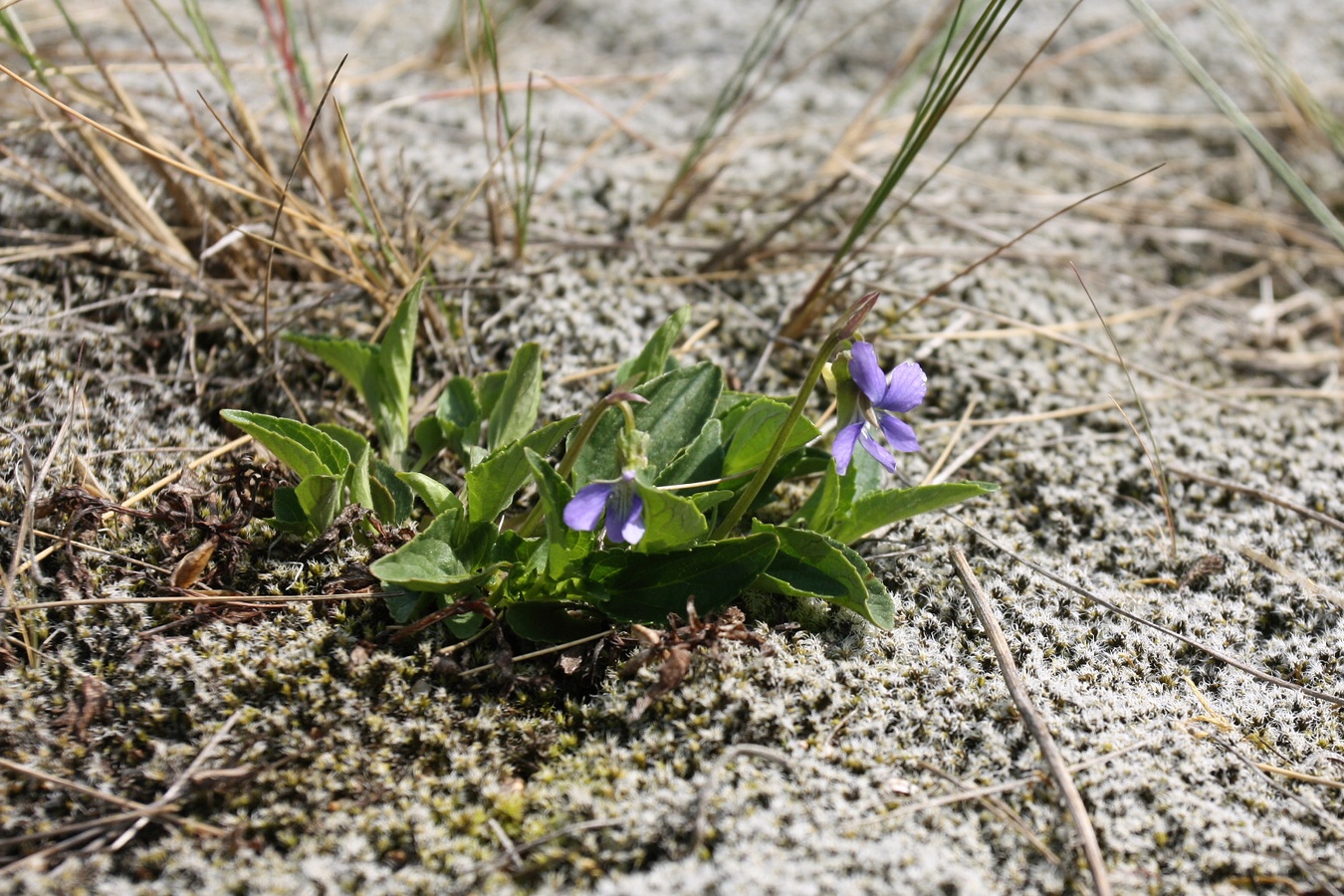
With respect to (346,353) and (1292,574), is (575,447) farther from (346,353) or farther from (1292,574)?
(1292,574)

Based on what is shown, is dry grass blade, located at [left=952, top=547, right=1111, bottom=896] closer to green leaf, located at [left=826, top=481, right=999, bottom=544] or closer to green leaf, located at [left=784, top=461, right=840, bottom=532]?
green leaf, located at [left=826, top=481, right=999, bottom=544]

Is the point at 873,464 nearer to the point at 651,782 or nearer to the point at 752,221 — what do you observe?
the point at 651,782

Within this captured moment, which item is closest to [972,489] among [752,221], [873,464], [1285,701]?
[873,464]

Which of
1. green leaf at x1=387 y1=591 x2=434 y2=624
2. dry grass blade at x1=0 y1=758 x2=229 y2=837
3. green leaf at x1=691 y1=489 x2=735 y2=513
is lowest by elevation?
dry grass blade at x1=0 y1=758 x2=229 y2=837

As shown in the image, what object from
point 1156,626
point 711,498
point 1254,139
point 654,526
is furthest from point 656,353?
point 1254,139

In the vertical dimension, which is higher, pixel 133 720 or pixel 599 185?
pixel 599 185

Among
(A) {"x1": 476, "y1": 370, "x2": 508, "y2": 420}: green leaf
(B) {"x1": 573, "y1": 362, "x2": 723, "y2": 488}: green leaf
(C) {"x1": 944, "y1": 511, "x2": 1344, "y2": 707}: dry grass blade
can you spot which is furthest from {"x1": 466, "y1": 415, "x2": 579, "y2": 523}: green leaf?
(C) {"x1": 944, "y1": 511, "x2": 1344, "y2": 707}: dry grass blade
